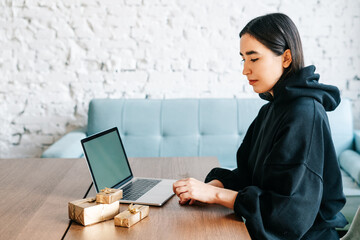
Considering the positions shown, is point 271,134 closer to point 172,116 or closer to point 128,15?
point 172,116

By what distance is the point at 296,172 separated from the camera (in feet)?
3.50

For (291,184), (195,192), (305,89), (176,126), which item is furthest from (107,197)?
(176,126)

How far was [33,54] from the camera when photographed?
2.84 metres

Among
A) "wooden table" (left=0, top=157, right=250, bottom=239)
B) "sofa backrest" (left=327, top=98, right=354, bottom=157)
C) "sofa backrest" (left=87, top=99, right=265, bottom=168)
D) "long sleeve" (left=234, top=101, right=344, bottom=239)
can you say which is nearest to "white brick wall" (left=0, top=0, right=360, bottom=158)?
"sofa backrest" (left=87, top=99, right=265, bottom=168)

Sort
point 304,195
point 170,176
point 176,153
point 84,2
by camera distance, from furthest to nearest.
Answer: point 84,2 → point 176,153 → point 170,176 → point 304,195

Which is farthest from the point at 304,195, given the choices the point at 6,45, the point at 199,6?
the point at 6,45

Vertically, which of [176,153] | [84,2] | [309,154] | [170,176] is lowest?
[176,153]

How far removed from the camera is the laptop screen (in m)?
1.25

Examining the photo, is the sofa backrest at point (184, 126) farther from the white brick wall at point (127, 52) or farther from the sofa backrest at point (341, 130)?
the white brick wall at point (127, 52)

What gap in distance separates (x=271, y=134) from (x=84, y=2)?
2068mm

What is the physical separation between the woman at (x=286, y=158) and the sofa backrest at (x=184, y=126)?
1.24m

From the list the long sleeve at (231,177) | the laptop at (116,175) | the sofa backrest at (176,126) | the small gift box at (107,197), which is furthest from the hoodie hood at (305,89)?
Result: the sofa backrest at (176,126)

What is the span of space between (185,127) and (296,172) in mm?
1606

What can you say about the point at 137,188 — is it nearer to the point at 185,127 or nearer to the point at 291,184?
the point at 291,184
